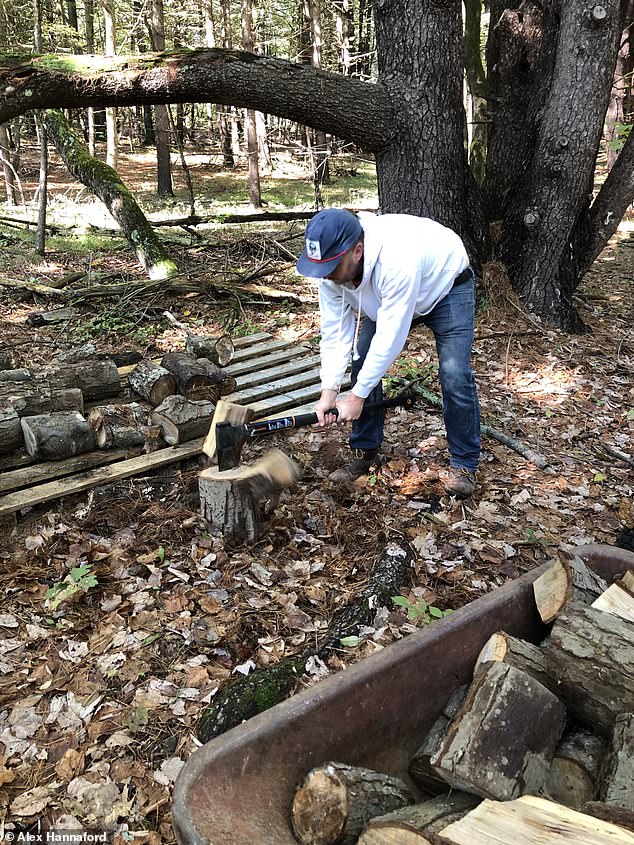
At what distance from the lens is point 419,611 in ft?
9.20

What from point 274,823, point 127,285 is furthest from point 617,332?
point 274,823

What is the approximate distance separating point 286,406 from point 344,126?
2.79 meters

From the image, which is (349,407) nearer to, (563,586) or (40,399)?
(563,586)

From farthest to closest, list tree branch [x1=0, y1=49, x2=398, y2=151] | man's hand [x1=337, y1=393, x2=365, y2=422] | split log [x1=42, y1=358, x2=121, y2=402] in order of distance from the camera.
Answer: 1. tree branch [x1=0, y1=49, x2=398, y2=151]
2. split log [x1=42, y1=358, x2=121, y2=402]
3. man's hand [x1=337, y1=393, x2=365, y2=422]

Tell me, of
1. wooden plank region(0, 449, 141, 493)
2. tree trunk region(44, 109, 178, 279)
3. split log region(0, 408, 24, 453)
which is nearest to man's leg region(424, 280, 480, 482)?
wooden plank region(0, 449, 141, 493)

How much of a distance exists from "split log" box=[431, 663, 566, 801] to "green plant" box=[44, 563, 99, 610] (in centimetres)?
193

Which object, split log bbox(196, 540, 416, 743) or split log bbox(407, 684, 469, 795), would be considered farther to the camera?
split log bbox(196, 540, 416, 743)

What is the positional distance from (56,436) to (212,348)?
5.57 feet

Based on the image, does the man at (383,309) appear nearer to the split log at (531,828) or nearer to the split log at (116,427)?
the split log at (116,427)

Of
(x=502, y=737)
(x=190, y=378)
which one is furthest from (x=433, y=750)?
(x=190, y=378)

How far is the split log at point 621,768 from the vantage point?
5.02 ft

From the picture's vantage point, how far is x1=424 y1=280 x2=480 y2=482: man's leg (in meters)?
3.42

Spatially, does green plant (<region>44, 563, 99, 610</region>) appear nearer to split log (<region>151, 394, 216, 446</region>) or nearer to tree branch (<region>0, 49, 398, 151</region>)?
split log (<region>151, 394, 216, 446</region>)

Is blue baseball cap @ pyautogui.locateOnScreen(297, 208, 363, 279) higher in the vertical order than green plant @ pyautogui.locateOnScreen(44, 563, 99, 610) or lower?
higher
